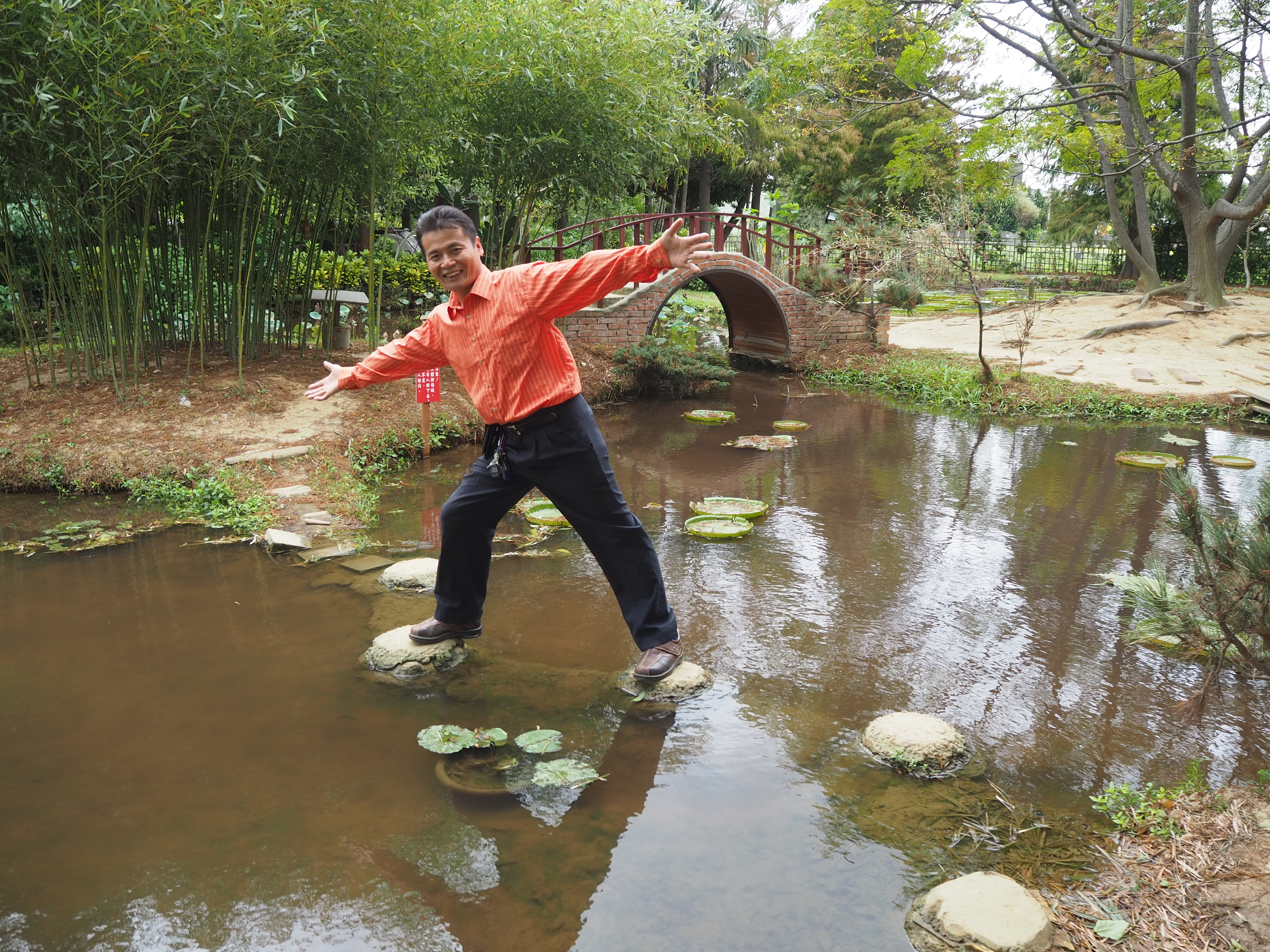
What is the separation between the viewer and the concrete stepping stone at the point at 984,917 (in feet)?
7.45

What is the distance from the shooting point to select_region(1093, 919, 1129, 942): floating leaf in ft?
7.58

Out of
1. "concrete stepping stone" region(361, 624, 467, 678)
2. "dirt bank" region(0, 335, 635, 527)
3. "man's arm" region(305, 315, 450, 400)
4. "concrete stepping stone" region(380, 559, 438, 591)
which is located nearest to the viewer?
"man's arm" region(305, 315, 450, 400)

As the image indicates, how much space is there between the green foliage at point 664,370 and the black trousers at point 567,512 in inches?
304

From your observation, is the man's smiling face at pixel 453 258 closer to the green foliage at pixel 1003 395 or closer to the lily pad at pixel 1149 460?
the lily pad at pixel 1149 460

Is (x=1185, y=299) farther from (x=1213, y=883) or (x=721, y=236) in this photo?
(x=1213, y=883)

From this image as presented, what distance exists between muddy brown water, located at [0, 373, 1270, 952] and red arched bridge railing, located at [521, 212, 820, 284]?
6.46m

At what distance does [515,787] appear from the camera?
301 cm

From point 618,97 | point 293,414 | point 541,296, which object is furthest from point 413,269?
point 541,296

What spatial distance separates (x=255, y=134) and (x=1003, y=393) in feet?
29.3

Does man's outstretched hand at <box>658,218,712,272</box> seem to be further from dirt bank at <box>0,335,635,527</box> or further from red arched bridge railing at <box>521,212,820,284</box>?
red arched bridge railing at <box>521,212,820,284</box>

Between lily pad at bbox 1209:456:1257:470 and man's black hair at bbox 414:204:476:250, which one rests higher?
man's black hair at bbox 414:204:476:250

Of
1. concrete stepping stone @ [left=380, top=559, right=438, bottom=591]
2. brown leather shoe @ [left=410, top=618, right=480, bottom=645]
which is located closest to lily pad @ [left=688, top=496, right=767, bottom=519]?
concrete stepping stone @ [left=380, top=559, right=438, bottom=591]

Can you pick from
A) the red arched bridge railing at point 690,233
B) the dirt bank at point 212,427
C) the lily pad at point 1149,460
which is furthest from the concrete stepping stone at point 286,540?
the lily pad at point 1149,460

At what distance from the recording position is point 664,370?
446 inches
